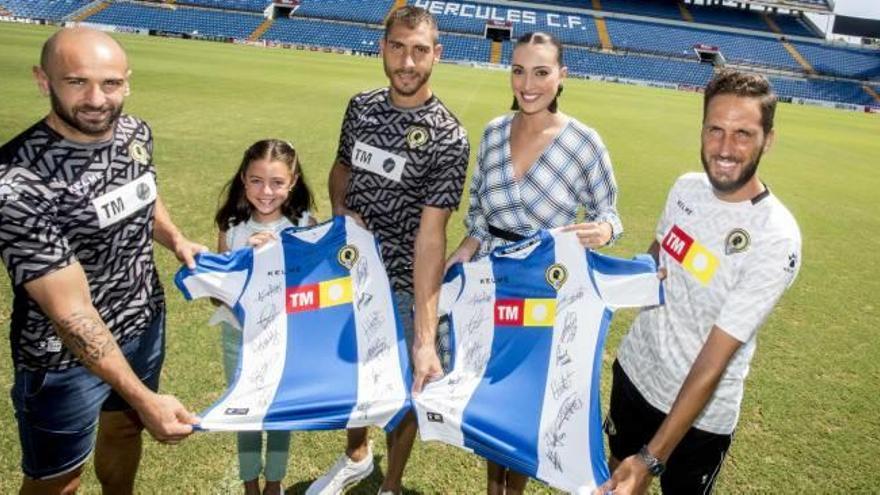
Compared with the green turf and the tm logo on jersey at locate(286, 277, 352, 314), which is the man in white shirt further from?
the tm logo on jersey at locate(286, 277, 352, 314)

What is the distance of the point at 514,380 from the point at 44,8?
5575 cm

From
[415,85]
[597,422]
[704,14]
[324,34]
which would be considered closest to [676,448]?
[597,422]

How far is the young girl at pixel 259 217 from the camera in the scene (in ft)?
9.77

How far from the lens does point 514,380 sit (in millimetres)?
2664

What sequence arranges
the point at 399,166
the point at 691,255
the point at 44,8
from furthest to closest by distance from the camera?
the point at 44,8, the point at 399,166, the point at 691,255

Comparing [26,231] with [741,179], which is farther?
[741,179]

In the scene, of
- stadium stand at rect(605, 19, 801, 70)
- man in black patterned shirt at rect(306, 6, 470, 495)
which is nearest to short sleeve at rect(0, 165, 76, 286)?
man in black patterned shirt at rect(306, 6, 470, 495)

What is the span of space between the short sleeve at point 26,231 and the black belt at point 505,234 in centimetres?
196

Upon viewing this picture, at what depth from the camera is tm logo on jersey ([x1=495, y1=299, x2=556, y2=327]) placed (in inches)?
110

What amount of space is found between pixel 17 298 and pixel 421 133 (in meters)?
1.91

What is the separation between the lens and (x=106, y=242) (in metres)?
2.38

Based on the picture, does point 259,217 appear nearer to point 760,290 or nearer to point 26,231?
point 26,231

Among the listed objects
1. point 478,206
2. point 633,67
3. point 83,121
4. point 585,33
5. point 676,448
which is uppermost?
point 585,33

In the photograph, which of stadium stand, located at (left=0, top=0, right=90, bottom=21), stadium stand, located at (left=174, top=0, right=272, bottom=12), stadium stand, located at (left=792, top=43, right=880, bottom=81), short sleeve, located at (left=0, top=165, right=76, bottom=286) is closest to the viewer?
short sleeve, located at (left=0, top=165, right=76, bottom=286)
